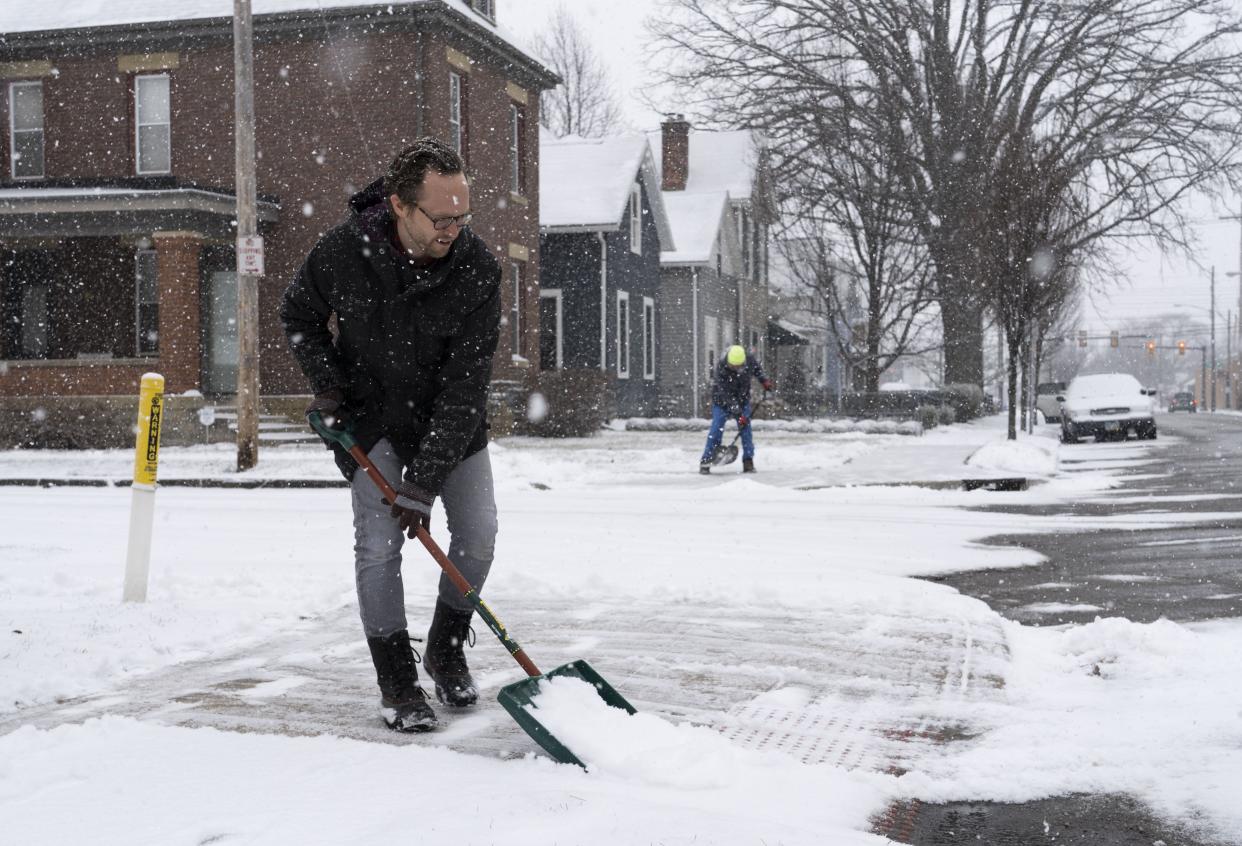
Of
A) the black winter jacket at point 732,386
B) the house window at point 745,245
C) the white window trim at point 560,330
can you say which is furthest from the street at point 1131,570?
the house window at point 745,245

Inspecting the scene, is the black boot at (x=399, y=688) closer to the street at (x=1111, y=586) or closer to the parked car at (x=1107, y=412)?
the street at (x=1111, y=586)

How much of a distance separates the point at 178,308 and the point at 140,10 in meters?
6.42

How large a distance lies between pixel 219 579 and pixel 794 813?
192 inches

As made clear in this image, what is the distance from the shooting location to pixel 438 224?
4.34m

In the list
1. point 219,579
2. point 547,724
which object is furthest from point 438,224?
point 219,579

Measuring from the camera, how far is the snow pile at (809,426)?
94.6ft

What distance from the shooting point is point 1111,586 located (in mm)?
8141

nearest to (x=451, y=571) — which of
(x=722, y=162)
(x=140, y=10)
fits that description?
(x=140, y=10)

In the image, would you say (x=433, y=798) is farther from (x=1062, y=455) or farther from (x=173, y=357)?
(x=1062, y=455)

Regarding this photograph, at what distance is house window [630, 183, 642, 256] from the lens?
110ft

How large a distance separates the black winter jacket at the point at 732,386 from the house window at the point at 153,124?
1250 cm

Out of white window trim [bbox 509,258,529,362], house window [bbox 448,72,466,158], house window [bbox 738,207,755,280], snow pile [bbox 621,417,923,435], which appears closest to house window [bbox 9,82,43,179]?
house window [bbox 448,72,466,158]

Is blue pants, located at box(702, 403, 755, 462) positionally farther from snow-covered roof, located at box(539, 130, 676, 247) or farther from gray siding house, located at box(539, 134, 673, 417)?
snow-covered roof, located at box(539, 130, 676, 247)

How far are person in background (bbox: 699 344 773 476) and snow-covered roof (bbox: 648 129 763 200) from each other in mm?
24590
